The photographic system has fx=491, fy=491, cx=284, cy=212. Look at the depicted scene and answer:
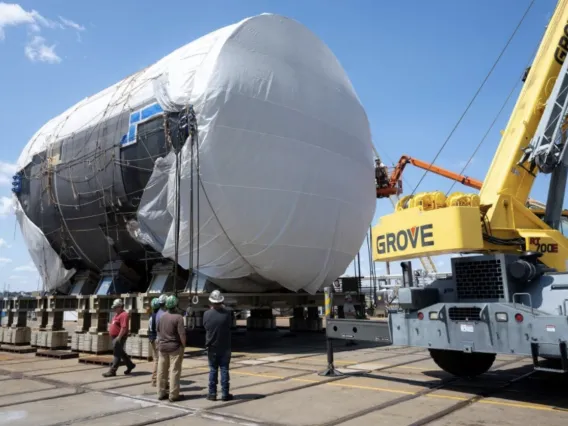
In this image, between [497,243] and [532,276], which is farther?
[497,243]

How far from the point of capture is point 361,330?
25.7 ft

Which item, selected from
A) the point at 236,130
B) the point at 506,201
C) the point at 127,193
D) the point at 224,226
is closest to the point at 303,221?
the point at 224,226

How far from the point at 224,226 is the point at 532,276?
21.5 ft

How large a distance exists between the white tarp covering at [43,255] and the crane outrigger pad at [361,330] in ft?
34.6

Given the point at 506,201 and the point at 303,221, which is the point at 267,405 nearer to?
the point at 506,201

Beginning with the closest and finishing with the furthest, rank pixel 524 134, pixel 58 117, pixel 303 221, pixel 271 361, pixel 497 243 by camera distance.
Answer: pixel 497 243 → pixel 524 134 → pixel 271 361 → pixel 303 221 → pixel 58 117

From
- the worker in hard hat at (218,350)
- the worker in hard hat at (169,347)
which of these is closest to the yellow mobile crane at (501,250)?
the worker in hard hat at (218,350)

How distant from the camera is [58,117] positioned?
1664 centimetres

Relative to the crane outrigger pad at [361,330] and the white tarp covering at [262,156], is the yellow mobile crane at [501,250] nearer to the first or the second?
the crane outrigger pad at [361,330]

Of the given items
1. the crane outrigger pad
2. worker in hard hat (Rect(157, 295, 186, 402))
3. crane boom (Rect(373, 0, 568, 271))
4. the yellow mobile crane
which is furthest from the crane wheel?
worker in hard hat (Rect(157, 295, 186, 402))

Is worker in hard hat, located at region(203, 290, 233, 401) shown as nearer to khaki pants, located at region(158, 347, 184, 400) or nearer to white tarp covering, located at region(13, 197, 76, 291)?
khaki pants, located at region(158, 347, 184, 400)

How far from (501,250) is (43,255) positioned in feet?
47.3

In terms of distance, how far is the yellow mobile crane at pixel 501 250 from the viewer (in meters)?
6.04

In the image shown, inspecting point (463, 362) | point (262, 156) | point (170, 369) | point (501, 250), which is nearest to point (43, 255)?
point (262, 156)
